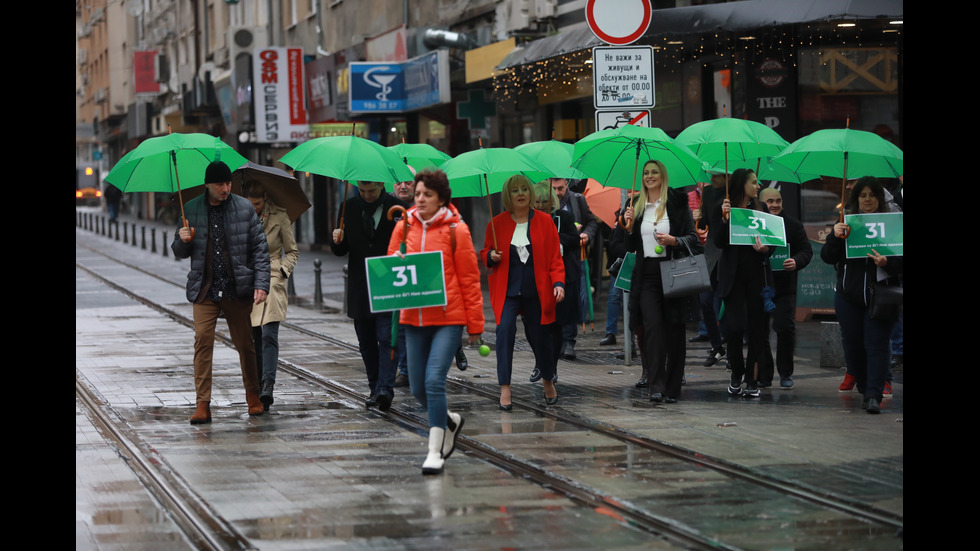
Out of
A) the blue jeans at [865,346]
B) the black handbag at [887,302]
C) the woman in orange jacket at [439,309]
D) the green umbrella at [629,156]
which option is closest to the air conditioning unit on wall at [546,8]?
the green umbrella at [629,156]

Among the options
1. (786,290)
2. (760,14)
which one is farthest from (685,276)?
(760,14)

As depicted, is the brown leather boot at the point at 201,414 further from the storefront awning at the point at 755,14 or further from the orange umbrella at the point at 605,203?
the storefront awning at the point at 755,14

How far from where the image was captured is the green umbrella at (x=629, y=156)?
37.7 feet

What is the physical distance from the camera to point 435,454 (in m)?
8.17

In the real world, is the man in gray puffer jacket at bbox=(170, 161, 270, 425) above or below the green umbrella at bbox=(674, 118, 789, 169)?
below

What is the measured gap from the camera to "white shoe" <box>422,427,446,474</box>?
26.5ft

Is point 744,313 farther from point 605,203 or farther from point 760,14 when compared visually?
point 760,14

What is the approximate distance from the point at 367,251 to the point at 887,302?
3858 millimetres

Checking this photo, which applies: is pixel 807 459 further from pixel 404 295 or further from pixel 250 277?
pixel 250 277

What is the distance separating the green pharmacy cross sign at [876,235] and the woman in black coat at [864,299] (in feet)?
0.17

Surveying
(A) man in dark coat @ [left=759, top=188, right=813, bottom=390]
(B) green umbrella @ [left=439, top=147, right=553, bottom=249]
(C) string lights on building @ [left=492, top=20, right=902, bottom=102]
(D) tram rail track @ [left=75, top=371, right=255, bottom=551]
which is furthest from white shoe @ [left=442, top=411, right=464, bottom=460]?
(C) string lights on building @ [left=492, top=20, right=902, bottom=102]

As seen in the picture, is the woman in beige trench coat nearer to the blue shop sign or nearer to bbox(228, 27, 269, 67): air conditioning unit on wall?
the blue shop sign

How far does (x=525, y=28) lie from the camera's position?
23.7 meters

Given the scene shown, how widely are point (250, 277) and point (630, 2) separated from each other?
16.3ft
